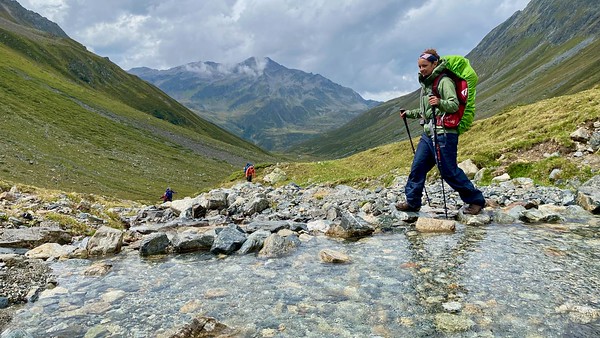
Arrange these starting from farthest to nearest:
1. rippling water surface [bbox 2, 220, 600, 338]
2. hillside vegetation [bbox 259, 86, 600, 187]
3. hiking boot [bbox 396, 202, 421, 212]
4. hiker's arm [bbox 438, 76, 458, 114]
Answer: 1. hillside vegetation [bbox 259, 86, 600, 187]
2. hiking boot [bbox 396, 202, 421, 212]
3. hiker's arm [bbox 438, 76, 458, 114]
4. rippling water surface [bbox 2, 220, 600, 338]

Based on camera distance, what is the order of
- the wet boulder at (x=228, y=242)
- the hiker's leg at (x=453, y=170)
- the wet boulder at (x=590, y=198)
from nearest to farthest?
the wet boulder at (x=228, y=242), the hiker's leg at (x=453, y=170), the wet boulder at (x=590, y=198)

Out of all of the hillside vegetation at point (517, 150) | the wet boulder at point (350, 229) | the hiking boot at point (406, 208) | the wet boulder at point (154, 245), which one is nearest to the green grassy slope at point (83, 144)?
the hillside vegetation at point (517, 150)

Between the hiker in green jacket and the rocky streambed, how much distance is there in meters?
0.92

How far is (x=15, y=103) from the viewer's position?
100812 millimetres

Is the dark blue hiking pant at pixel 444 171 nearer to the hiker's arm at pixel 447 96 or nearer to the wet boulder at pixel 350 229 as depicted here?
the hiker's arm at pixel 447 96

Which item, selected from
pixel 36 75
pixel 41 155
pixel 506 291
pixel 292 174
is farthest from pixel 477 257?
pixel 36 75

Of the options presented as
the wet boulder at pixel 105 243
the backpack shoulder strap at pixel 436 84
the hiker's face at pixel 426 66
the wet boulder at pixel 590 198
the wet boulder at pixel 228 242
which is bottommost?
the wet boulder at pixel 590 198

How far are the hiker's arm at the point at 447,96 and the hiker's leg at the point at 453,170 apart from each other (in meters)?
0.81

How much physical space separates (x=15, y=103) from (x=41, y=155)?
4085 centimetres

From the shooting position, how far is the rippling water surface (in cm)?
501

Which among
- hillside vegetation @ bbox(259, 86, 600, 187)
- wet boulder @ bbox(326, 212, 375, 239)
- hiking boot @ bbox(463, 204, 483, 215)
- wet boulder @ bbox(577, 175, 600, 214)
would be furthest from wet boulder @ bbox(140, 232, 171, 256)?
hillside vegetation @ bbox(259, 86, 600, 187)

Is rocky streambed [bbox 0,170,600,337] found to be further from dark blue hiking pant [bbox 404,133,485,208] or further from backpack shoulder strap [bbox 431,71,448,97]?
backpack shoulder strap [bbox 431,71,448,97]

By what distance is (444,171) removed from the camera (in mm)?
10484

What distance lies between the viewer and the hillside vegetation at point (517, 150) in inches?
633
